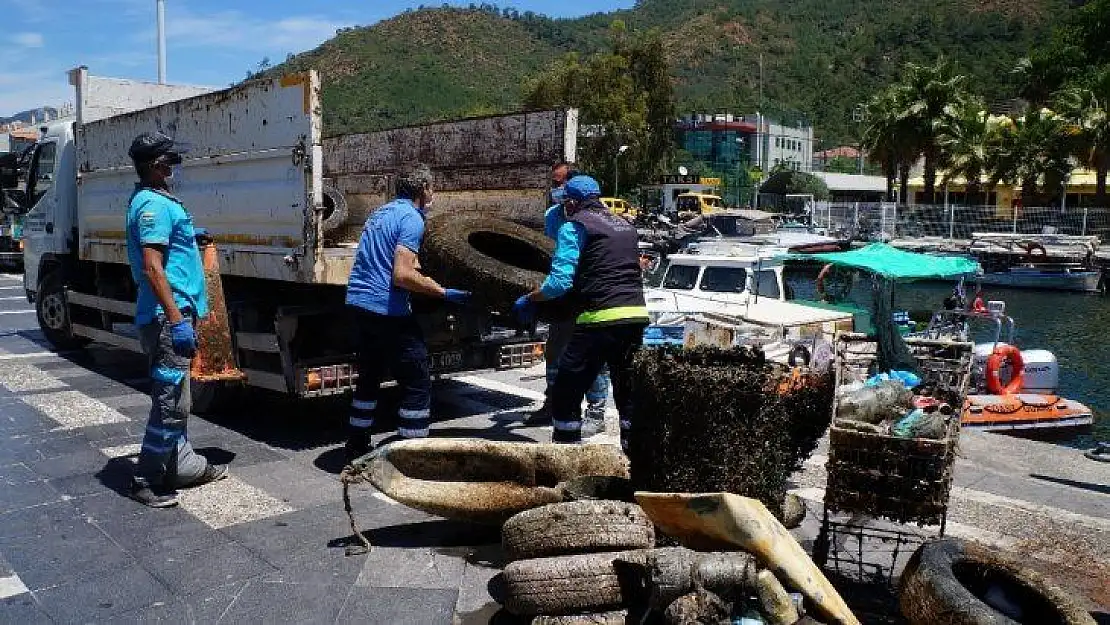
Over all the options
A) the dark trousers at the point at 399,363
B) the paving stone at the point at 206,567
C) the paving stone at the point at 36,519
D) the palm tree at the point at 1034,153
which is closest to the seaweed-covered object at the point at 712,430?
the dark trousers at the point at 399,363

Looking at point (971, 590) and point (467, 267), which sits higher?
point (467, 267)

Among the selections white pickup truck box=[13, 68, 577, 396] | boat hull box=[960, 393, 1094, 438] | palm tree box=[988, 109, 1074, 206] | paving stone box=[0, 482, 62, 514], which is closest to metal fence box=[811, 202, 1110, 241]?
palm tree box=[988, 109, 1074, 206]

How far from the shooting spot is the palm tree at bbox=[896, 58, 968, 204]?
42281mm

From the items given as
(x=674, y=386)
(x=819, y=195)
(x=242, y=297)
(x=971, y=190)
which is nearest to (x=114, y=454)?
(x=242, y=297)

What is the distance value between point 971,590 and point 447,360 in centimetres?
414

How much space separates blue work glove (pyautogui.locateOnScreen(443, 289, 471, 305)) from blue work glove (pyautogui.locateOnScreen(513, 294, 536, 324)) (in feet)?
1.05

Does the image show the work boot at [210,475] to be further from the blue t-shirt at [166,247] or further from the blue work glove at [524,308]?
the blue work glove at [524,308]

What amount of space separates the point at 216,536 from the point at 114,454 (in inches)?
76.3

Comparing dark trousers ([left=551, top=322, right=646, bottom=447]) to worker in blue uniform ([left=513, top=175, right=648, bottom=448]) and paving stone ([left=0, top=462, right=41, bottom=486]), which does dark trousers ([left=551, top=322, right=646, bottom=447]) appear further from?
paving stone ([left=0, top=462, right=41, bottom=486])

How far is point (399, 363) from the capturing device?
Result: 18.2 feet

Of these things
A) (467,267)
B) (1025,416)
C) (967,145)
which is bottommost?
(1025,416)

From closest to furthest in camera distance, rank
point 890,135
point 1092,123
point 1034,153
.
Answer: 1. point 1092,123
2. point 1034,153
3. point 890,135

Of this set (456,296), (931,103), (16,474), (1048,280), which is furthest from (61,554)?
(931,103)

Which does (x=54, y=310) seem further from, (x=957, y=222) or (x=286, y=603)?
(x=957, y=222)
